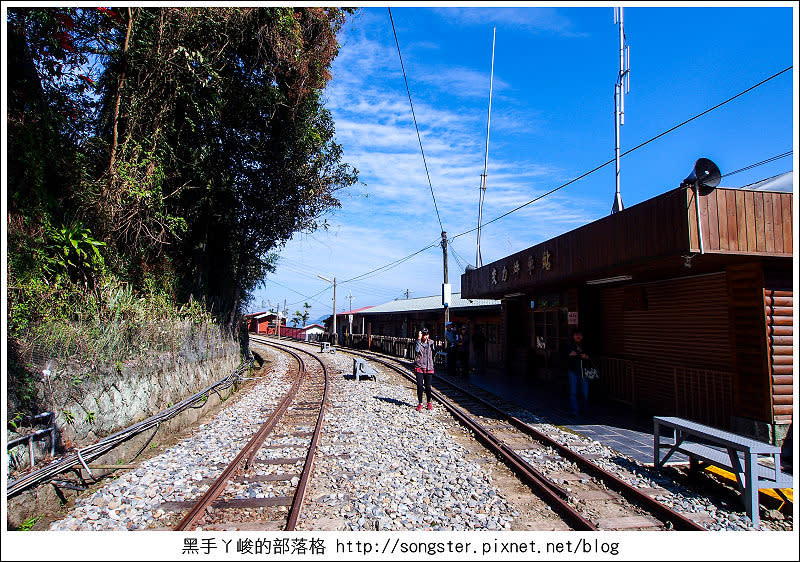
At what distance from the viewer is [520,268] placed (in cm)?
1285

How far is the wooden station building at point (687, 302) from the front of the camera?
6512 mm

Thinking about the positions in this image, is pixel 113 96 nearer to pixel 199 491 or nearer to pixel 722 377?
pixel 199 491

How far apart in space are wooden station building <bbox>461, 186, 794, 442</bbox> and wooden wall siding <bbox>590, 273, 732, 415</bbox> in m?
0.02

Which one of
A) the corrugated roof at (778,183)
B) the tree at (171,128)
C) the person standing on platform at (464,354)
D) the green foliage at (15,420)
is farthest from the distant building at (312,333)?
the corrugated roof at (778,183)

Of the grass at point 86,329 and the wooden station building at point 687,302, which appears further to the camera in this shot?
the wooden station building at point 687,302

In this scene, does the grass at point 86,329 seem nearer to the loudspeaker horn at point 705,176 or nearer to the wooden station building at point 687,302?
the wooden station building at point 687,302

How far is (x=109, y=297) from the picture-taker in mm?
8922

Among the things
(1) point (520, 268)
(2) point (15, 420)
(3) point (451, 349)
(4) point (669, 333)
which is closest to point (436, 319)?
(3) point (451, 349)

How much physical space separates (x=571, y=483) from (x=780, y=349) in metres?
4.00

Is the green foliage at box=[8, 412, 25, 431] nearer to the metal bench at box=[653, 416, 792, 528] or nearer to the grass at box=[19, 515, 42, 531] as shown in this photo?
the grass at box=[19, 515, 42, 531]

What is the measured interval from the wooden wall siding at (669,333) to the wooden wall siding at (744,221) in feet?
4.78

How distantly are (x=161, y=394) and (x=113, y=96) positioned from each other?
680cm

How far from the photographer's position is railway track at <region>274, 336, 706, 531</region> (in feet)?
14.5

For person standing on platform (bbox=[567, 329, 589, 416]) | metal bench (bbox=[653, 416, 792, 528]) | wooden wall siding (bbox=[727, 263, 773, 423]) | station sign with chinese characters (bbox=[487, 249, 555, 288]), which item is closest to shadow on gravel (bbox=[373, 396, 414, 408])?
person standing on platform (bbox=[567, 329, 589, 416])
